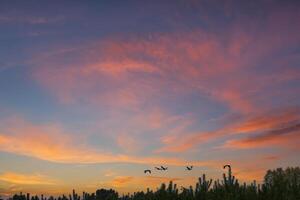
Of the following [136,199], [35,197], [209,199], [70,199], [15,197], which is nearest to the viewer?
[209,199]

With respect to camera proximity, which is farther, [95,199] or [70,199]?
[70,199]

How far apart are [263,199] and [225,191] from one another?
1739mm

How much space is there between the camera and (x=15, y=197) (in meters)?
30.4

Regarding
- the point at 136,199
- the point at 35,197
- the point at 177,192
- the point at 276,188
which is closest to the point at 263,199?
the point at 276,188

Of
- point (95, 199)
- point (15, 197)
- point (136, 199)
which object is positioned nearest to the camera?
point (136, 199)

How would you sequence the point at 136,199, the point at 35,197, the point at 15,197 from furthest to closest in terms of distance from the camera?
the point at 15,197 → the point at 35,197 → the point at 136,199

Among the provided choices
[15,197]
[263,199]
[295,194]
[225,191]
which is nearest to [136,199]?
[225,191]

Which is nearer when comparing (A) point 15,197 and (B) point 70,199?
(B) point 70,199

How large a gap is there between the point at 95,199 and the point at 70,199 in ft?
9.25

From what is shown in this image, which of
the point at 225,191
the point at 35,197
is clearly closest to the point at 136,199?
the point at 225,191

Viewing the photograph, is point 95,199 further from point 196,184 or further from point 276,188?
point 276,188

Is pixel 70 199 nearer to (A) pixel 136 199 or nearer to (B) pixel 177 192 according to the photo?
(A) pixel 136 199

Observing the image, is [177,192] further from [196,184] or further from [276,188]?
[276,188]

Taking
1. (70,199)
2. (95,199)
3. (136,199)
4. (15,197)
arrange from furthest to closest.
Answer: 1. (15,197)
2. (70,199)
3. (95,199)
4. (136,199)
